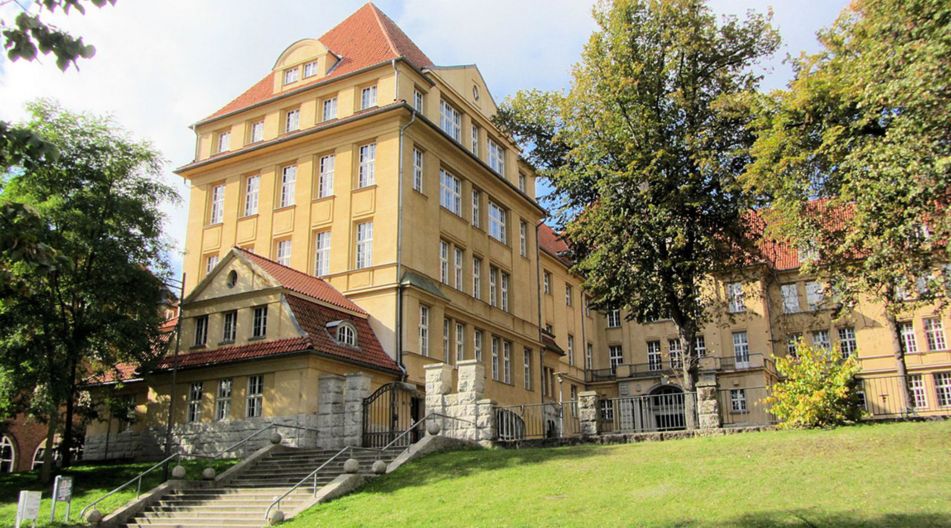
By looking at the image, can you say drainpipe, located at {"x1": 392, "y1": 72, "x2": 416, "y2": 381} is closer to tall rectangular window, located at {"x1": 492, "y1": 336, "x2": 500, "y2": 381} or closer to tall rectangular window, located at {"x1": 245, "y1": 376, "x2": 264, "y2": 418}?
tall rectangular window, located at {"x1": 245, "y1": 376, "x2": 264, "y2": 418}

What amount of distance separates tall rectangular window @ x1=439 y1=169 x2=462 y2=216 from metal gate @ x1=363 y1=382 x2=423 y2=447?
899 centimetres

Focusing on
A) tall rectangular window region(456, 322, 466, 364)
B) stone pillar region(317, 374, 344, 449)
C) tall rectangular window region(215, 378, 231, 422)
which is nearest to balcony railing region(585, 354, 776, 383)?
tall rectangular window region(456, 322, 466, 364)

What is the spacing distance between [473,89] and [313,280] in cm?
1304

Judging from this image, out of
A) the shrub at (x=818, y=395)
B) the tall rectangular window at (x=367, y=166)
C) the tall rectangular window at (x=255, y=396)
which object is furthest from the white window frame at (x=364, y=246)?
the shrub at (x=818, y=395)

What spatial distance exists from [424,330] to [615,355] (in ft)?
95.1

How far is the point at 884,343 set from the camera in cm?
4722

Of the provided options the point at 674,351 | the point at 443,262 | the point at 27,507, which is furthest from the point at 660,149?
the point at 674,351

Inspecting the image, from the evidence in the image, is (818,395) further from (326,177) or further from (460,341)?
(326,177)

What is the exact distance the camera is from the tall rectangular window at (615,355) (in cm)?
5388

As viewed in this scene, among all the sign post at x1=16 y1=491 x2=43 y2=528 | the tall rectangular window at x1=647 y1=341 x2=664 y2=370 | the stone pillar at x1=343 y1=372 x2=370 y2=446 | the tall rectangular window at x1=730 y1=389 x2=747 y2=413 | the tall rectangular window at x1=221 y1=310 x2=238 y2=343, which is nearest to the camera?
the sign post at x1=16 y1=491 x2=43 y2=528

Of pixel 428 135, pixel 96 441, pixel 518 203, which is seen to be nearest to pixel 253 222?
pixel 428 135

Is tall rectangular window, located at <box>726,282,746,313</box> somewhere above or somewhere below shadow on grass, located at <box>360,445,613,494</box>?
above

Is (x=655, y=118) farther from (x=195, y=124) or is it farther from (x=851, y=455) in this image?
(x=195, y=124)

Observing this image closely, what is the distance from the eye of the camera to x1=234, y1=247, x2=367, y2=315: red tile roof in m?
25.2
